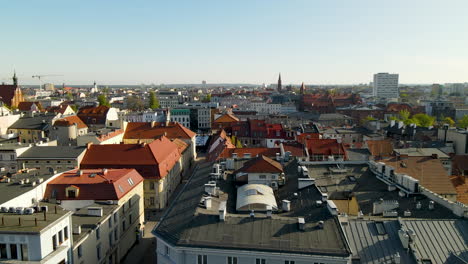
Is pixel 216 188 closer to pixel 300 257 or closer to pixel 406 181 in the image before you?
pixel 300 257

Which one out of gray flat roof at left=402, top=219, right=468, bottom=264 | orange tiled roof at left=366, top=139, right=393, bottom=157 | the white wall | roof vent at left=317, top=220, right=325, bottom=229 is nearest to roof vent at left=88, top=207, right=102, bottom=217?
the white wall

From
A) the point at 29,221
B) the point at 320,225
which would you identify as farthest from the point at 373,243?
the point at 29,221

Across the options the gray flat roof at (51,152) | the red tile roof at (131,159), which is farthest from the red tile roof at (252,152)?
the gray flat roof at (51,152)

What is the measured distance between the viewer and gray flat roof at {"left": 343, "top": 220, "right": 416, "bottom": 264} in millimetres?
24547

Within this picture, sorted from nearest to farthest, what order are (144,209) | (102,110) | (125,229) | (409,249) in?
(409,249)
(125,229)
(144,209)
(102,110)

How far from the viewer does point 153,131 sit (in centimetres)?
8431

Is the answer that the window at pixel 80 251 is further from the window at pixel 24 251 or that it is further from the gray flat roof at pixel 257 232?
the gray flat roof at pixel 257 232

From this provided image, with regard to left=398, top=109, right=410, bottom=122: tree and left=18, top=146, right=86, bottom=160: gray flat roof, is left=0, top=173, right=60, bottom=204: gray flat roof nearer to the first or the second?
left=18, top=146, right=86, bottom=160: gray flat roof

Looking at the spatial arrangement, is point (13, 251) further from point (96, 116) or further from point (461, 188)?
point (96, 116)

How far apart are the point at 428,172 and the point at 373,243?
20317 mm

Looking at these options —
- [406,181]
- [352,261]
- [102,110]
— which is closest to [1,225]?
[352,261]

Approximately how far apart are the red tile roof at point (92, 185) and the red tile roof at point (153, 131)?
3847cm

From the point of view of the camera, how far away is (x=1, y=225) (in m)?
26.2

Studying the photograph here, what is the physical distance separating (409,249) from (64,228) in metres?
23.4
